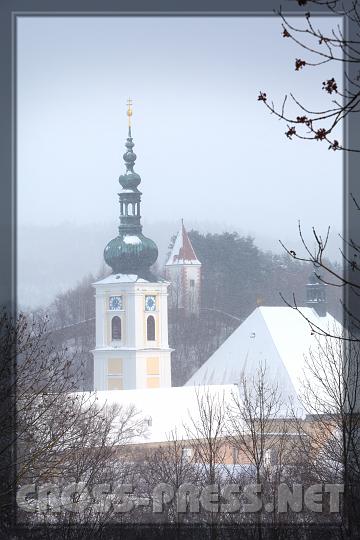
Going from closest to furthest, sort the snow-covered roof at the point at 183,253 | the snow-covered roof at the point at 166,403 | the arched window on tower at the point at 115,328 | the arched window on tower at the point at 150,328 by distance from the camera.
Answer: the snow-covered roof at the point at 166,403 → the snow-covered roof at the point at 183,253 → the arched window on tower at the point at 150,328 → the arched window on tower at the point at 115,328

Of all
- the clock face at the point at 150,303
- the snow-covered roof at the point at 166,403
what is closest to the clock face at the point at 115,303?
the clock face at the point at 150,303

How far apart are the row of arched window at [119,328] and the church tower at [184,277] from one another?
0.57m

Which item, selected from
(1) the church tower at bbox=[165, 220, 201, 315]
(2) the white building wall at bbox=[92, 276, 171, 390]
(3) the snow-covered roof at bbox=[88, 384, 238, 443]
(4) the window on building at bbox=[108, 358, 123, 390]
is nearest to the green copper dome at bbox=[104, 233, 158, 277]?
(2) the white building wall at bbox=[92, 276, 171, 390]

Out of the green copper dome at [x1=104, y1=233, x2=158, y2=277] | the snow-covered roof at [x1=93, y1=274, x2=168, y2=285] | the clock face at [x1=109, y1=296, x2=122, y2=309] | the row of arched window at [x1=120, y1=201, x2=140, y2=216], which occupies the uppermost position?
the row of arched window at [x1=120, y1=201, x2=140, y2=216]

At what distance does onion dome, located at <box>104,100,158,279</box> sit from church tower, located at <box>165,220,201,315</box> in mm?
421

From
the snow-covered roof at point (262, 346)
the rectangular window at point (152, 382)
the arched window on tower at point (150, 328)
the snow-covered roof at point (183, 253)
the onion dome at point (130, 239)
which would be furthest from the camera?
the arched window on tower at point (150, 328)

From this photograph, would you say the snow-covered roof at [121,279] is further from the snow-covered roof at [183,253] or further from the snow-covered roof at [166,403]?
the snow-covered roof at [166,403]

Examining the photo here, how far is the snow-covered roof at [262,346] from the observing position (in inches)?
875

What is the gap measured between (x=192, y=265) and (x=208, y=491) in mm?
17667

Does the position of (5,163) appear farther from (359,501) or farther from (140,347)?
(140,347)

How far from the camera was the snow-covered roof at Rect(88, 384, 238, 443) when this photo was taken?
18734 mm

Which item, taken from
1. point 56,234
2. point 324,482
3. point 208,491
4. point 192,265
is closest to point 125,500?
point 208,491

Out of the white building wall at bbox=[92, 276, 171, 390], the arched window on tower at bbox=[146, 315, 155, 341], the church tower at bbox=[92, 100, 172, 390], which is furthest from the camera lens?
the arched window on tower at bbox=[146, 315, 155, 341]

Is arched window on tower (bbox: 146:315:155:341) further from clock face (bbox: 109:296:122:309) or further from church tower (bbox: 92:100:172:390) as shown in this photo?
clock face (bbox: 109:296:122:309)
